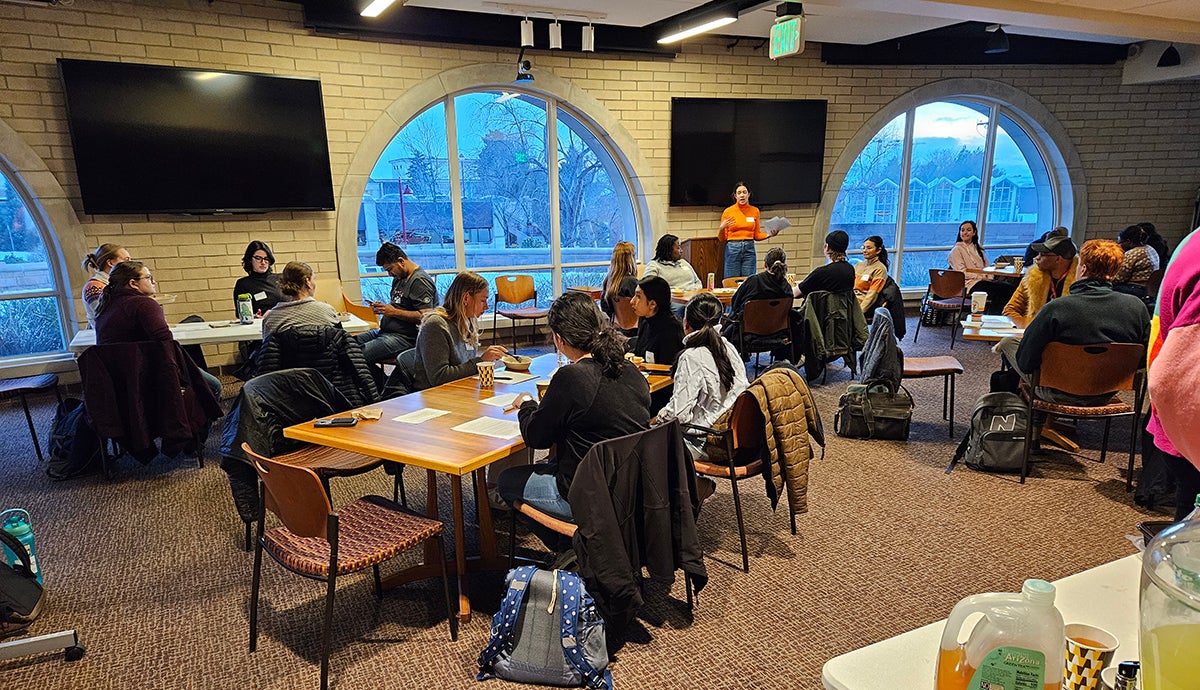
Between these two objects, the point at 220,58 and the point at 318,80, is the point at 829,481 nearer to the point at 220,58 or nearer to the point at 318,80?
the point at 318,80

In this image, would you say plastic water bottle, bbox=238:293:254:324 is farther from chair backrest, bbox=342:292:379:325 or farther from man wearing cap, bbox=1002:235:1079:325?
man wearing cap, bbox=1002:235:1079:325

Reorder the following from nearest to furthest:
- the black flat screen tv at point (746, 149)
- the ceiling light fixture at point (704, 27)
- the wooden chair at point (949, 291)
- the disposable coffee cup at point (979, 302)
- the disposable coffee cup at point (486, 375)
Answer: the disposable coffee cup at point (486, 375) < the disposable coffee cup at point (979, 302) < the ceiling light fixture at point (704, 27) < the wooden chair at point (949, 291) < the black flat screen tv at point (746, 149)

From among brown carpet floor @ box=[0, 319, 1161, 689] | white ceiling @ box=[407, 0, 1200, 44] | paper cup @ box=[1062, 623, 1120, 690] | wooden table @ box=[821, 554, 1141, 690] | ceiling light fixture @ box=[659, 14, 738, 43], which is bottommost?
brown carpet floor @ box=[0, 319, 1161, 689]

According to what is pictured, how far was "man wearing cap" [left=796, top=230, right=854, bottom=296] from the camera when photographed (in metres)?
5.75

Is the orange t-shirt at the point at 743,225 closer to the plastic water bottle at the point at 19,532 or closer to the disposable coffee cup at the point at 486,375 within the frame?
the disposable coffee cup at the point at 486,375

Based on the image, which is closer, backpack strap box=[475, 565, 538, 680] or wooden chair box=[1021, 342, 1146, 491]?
backpack strap box=[475, 565, 538, 680]

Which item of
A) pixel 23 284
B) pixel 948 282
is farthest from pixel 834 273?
pixel 23 284

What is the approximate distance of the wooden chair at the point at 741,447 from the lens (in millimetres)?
3051

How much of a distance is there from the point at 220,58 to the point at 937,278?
7445mm

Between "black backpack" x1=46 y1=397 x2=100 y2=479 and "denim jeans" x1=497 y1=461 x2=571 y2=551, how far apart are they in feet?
10.1

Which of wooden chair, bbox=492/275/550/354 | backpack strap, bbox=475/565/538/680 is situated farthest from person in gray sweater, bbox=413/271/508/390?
wooden chair, bbox=492/275/550/354

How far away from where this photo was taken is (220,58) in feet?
19.9

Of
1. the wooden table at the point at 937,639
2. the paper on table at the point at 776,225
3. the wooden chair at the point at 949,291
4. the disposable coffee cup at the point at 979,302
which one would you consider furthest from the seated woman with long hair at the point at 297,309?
the wooden chair at the point at 949,291

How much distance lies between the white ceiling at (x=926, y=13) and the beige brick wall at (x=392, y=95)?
0.82m
